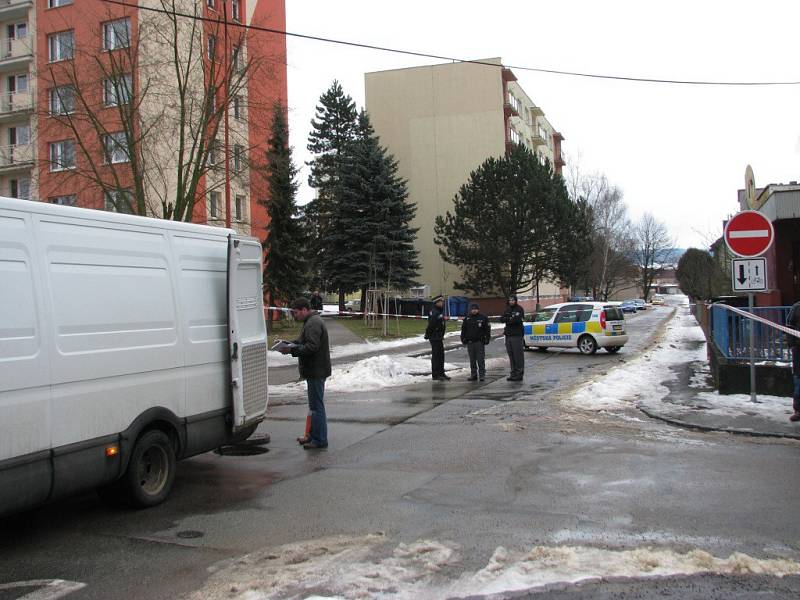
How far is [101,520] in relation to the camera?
5680 mm

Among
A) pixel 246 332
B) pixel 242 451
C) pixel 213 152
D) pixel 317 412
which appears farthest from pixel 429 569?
pixel 213 152

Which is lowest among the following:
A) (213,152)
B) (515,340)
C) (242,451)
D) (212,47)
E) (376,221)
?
(242,451)

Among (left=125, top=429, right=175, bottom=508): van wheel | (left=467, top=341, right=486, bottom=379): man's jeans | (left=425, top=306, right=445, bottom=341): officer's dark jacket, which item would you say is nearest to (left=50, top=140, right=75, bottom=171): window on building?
(left=425, top=306, right=445, bottom=341): officer's dark jacket

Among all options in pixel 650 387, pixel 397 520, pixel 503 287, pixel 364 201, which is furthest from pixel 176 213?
pixel 503 287

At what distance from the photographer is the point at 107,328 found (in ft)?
18.0

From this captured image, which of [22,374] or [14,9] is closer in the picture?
[22,374]

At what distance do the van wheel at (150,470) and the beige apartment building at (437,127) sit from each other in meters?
54.3

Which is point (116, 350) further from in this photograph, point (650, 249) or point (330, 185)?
point (650, 249)

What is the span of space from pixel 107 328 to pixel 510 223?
1703 inches

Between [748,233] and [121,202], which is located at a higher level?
[121,202]

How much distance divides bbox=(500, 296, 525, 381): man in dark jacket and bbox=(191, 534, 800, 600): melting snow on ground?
34.6 feet

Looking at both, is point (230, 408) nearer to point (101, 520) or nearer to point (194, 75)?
point (101, 520)

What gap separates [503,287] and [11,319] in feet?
149

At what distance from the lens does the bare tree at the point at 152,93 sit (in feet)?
69.1
